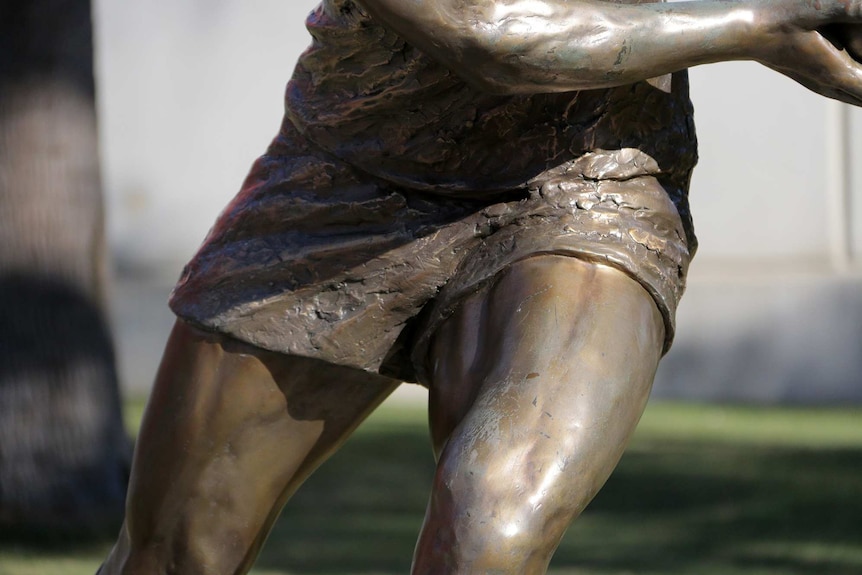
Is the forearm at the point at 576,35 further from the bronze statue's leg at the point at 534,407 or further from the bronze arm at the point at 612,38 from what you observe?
the bronze statue's leg at the point at 534,407

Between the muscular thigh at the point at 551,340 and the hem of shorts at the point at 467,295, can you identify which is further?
the hem of shorts at the point at 467,295

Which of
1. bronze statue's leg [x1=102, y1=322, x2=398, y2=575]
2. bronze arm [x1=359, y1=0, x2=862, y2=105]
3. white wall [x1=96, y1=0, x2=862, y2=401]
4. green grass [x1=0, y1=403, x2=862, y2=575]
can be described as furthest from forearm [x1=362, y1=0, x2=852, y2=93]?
white wall [x1=96, y1=0, x2=862, y2=401]

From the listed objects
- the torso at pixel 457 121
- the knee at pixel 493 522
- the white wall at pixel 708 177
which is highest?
the torso at pixel 457 121

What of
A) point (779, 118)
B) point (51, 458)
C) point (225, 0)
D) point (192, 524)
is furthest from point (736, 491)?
point (225, 0)

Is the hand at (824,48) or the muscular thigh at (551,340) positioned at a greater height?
the hand at (824,48)

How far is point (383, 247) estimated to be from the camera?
259cm

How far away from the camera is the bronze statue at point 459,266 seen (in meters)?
2.16

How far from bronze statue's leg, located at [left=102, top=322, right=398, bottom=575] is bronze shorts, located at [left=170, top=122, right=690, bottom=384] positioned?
7 cm

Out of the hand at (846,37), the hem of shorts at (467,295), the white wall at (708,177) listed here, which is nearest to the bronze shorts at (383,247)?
the hem of shorts at (467,295)

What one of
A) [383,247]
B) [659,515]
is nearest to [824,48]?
[383,247]

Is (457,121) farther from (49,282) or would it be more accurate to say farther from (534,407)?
(49,282)

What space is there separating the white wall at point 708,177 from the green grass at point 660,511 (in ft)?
3.70

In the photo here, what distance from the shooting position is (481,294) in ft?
7.85

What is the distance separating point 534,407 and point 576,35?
1.76 ft
